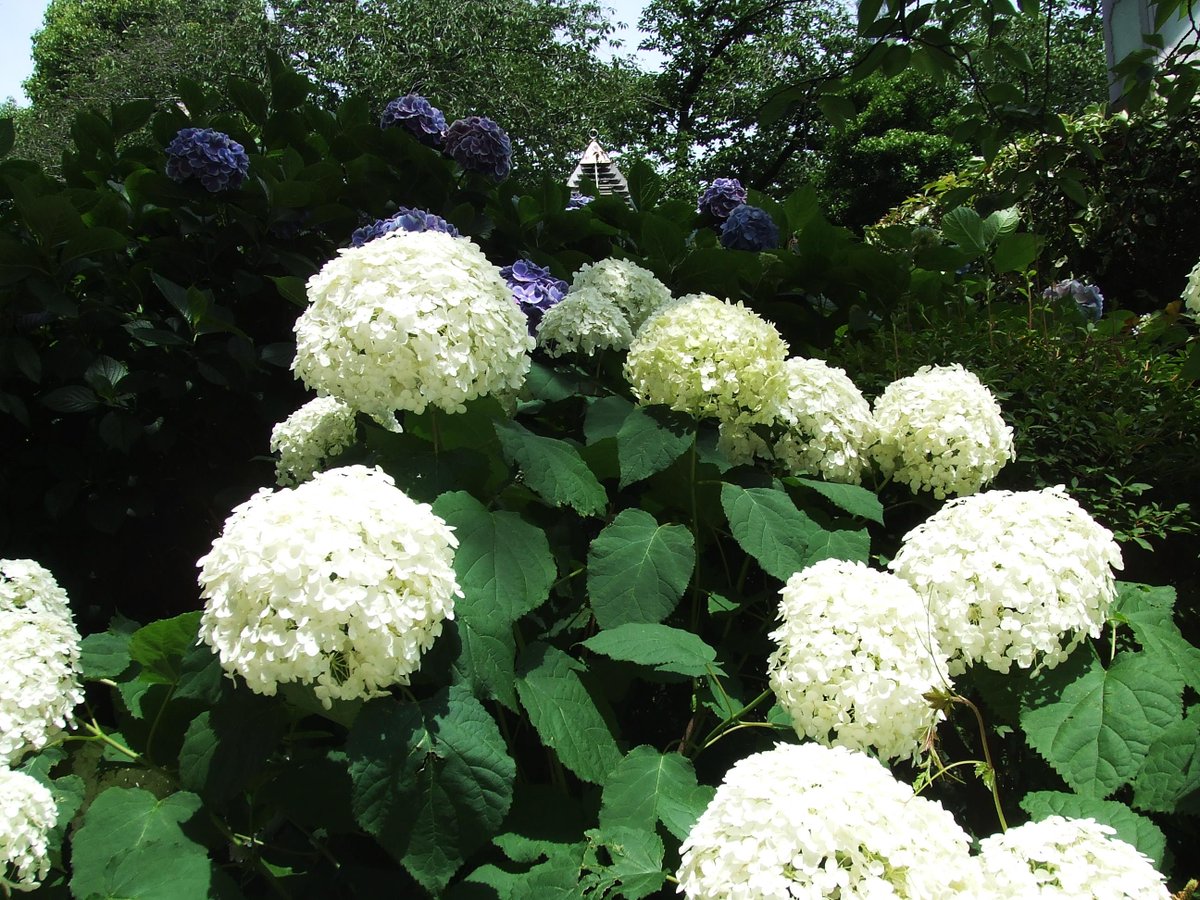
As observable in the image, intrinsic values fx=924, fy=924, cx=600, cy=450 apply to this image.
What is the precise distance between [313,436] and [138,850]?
38.0 inches

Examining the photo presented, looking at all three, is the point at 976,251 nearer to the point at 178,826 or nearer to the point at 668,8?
the point at 178,826

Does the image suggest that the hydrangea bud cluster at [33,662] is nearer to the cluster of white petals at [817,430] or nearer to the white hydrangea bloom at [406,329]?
the white hydrangea bloom at [406,329]

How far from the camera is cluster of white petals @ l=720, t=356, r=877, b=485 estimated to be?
2.09 m

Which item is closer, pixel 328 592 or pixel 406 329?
pixel 328 592

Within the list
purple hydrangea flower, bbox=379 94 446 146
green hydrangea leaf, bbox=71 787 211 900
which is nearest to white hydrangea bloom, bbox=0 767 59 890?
green hydrangea leaf, bbox=71 787 211 900

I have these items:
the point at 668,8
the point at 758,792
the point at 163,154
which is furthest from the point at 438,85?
the point at 758,792

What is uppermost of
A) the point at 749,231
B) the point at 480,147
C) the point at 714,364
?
the point at 480,147

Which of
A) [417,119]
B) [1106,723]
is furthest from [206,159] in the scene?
[1106,723]

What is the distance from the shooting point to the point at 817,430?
211 centimetres

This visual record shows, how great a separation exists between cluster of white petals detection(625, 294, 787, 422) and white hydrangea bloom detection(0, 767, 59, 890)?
4.27 feet

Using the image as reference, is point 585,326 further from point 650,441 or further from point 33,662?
point 33,662

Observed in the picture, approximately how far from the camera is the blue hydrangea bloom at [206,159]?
268 cm

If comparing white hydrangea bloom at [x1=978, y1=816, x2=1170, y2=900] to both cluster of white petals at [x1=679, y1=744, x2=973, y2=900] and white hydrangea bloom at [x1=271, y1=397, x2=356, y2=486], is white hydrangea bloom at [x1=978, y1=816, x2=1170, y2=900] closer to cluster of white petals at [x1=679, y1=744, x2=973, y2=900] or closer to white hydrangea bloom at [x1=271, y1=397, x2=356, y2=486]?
cluster of white petals at [x1=679, y1=744, x2=973, y2=900]

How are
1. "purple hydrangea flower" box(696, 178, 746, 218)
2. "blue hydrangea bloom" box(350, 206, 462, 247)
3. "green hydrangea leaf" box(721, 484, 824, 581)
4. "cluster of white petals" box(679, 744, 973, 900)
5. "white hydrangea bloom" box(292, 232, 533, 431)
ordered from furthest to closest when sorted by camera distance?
"purple hydrangea flower" box(696, 178, 746, 218) → "blue hydrangea bloom" box(350, 206, 462, 247) → "green hydrangea leaf" box(721, 484, 824, 581) → "white hydrangea bloom" box(292, 232, 533, 431) → "cluster of white petals" box(679, 744, 973, 900)
